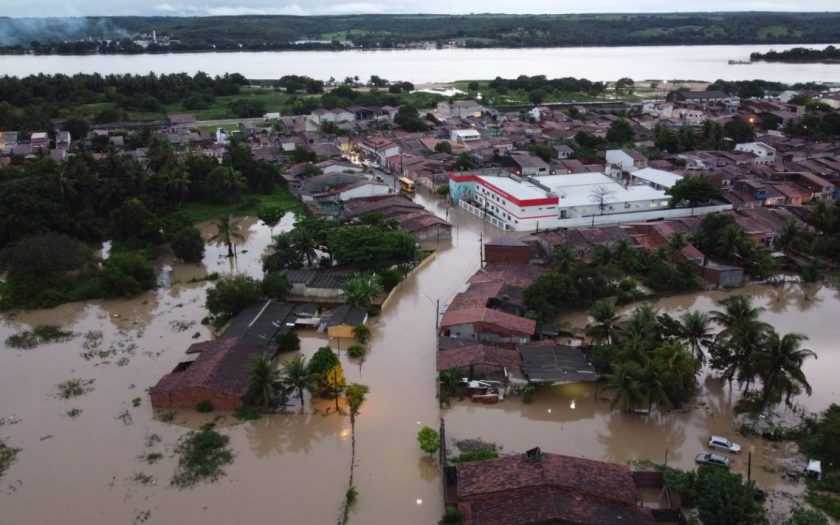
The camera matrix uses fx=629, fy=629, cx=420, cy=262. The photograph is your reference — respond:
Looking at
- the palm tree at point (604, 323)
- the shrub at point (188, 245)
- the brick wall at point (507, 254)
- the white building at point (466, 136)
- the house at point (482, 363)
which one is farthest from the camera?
the white building at point (466, 136)

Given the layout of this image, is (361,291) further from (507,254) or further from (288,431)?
(507,254)

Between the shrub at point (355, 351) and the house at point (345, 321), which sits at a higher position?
the house at point (345, 321)

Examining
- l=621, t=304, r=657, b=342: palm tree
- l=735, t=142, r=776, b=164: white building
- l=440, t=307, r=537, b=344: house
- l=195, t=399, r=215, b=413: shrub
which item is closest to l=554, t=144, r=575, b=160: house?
l=735, t=142, r=776, b=164: white building

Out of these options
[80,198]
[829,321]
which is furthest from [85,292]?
[829,321]

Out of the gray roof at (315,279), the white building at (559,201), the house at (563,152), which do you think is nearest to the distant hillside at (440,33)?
the house at (563,152)

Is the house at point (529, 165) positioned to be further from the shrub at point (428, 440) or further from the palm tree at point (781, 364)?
the shrub at point (428, 440)

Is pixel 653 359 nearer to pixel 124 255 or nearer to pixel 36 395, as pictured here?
pixel 36 395

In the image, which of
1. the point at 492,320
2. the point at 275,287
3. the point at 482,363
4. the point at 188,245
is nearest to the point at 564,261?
the point at 492,320
